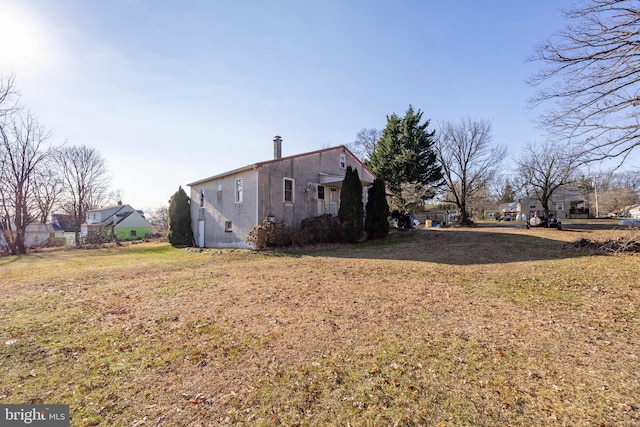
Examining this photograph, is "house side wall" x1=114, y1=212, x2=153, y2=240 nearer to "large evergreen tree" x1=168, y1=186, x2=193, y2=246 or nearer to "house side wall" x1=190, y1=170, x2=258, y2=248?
"large evergreen tree" x1=168, y1=186, x2=193, y2=246

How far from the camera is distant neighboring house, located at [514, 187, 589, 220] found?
42.2 meters

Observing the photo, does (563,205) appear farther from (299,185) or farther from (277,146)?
(277,146)

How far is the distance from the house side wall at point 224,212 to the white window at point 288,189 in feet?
6.47

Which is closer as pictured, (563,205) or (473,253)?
(473,253)

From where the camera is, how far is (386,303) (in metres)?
5.63

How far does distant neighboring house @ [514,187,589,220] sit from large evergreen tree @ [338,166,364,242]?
3911cm

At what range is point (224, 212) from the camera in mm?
17984

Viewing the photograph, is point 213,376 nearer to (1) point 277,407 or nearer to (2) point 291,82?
(1) point 277,407

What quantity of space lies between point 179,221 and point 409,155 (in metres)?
24.2

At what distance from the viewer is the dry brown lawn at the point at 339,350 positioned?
8.65ft

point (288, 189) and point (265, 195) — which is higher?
point (288, 189)

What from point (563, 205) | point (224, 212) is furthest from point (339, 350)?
point (563, 205)
